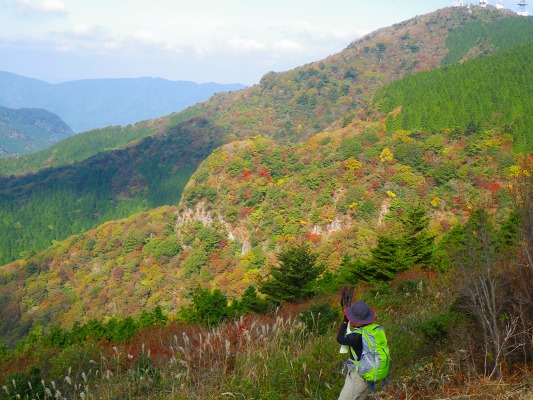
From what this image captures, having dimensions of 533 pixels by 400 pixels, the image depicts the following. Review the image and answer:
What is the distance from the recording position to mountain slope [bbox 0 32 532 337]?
1655 inches

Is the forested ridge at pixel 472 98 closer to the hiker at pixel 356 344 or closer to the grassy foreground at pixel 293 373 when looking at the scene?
the grassy foreground at pixel 293 373

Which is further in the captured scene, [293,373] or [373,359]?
[293,373]

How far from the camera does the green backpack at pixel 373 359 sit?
4.10 metres

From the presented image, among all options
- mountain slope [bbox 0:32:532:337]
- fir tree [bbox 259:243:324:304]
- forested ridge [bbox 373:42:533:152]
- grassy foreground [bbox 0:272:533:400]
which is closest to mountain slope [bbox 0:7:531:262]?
forested ridge [bbox 373:42:533:152]

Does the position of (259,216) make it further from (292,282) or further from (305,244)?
(292,282)

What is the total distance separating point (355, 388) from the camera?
4230 millimetres

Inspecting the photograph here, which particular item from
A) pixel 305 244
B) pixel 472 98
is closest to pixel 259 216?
pixel 305 244

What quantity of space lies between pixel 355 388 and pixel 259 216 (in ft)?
Result: 165

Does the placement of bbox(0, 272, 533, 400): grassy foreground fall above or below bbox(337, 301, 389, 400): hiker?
below

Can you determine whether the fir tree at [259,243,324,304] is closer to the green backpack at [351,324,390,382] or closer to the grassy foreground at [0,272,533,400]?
the grassy foreground at [0,272,533,400]

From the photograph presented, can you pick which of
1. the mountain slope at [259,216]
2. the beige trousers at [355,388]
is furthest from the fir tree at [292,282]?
the mountain slope at [259,216]

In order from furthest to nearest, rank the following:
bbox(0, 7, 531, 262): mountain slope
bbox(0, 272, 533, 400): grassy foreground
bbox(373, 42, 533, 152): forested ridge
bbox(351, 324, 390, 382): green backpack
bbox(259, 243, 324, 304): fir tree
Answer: bbox(0, 7, 531, 262): mountain slope → bbox(373, 42, 533, 152): forested ridge → bbox(259, 243, 324, 304): fir tree → bbox(0, 272, 533, 400): grassy foreground → bbox(351, 324, 390, 382): green backpack

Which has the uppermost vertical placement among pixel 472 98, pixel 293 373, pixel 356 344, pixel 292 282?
pixel 472 98

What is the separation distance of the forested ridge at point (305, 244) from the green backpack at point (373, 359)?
1.52ft
